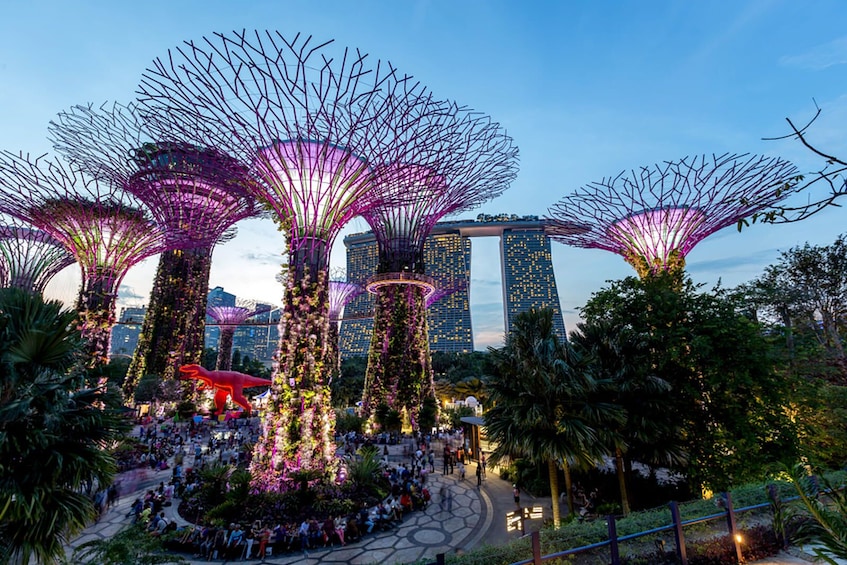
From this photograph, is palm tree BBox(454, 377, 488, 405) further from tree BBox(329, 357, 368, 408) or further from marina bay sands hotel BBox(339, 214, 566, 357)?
marina bay sands hotel BBox(339, 214, 566, 357)

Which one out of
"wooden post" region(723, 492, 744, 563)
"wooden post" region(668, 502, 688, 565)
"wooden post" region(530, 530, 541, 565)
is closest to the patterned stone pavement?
"wooden post" region(530, 530, 541, 565)

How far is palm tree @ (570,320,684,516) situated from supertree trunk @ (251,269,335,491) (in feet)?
29.2

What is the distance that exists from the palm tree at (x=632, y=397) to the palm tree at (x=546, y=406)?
648 mm

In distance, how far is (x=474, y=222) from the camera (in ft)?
411

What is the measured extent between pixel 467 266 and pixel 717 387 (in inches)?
5036

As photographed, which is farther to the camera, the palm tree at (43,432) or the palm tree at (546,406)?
the palm tree at (546,406)

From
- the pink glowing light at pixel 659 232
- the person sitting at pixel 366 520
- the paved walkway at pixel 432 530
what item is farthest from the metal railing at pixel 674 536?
the pink glowing light at pixel 659 232

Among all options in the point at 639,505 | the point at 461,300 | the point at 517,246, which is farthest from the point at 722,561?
the point at 517,246

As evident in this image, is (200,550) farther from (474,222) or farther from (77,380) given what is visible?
(474,222)

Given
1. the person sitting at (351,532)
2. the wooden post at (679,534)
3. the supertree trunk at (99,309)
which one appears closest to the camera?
the wooden post at (679,534)

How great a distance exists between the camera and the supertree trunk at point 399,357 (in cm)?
2583

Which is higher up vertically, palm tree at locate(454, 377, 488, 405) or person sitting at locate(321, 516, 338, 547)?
palm tree at locate(454, 377, 488, 405)

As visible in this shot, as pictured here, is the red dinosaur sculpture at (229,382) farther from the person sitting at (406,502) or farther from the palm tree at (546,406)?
the palm tree at (546,406)

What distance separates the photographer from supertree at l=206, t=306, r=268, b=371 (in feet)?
166
